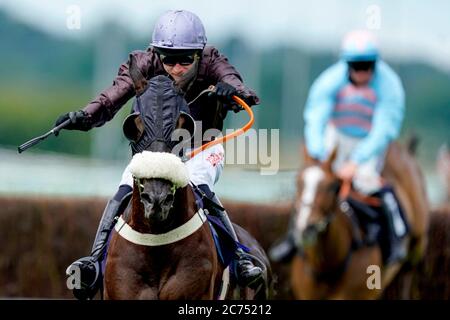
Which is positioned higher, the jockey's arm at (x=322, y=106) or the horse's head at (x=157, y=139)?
the horse's head at (x=157, y=139)

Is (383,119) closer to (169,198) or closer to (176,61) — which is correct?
(176,61)

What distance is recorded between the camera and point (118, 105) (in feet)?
17.1

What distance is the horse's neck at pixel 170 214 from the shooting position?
15.9 feet

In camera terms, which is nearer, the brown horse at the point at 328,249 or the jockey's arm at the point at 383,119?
the brown horse at the point at 328,249

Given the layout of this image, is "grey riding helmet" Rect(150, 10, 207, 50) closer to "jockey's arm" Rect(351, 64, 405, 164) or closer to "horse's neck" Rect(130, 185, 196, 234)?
"horse's neck" Rect(130, 185, 196, 234)

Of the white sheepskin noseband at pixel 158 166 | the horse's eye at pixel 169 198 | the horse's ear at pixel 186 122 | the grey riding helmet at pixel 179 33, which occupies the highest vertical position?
the grey riding helmet at pixel 179 33

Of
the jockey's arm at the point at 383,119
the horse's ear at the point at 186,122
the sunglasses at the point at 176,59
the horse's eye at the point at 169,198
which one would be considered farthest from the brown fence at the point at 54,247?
the horse's eye at the point at 169,198

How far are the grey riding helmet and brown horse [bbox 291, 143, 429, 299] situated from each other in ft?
9.90

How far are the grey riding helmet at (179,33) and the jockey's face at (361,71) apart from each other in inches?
155

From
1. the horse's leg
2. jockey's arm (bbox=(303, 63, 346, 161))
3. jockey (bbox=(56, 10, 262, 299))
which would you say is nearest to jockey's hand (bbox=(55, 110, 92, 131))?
jockey (bbox=(56, 10, 262, 299))

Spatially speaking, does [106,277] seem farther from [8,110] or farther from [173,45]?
[8,110]

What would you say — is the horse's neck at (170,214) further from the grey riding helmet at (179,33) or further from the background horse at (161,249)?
the grey riding helmet at (179,33)

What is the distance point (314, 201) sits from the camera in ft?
26.8

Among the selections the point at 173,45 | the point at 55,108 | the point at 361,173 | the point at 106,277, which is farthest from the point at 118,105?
the point at 55,108
